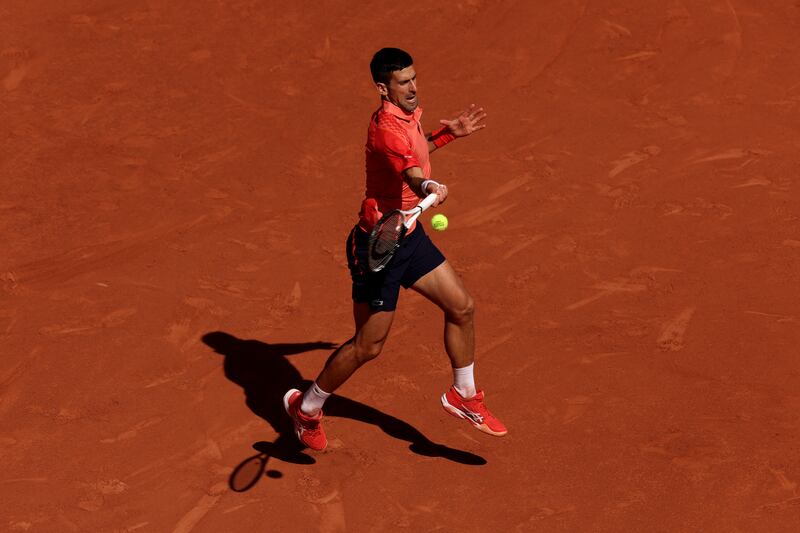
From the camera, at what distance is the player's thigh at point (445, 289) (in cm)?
716

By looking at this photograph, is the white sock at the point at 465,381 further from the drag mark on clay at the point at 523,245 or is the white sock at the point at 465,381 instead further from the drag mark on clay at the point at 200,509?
the drag mark on clay at the point at 523,245

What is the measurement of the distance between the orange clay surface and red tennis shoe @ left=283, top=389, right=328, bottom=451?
14 cm

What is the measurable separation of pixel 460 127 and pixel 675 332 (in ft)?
7.69

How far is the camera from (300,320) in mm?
8961

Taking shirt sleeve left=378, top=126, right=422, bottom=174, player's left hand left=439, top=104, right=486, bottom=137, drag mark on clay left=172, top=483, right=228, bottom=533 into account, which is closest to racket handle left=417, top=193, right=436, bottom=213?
shirt sleeve left=378, top=126, right=422, bottom=174

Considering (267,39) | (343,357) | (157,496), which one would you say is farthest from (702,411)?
(267,39)

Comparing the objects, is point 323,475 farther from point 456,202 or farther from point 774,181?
point 774,181

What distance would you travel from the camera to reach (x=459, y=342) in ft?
24.1

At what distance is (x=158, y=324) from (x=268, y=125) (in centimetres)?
338

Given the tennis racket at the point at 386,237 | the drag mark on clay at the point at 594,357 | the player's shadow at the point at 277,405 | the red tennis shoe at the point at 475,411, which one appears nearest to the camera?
the tennis racket at the point at 386,237

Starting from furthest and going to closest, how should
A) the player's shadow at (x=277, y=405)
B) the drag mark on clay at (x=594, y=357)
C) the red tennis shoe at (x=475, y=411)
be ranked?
the drag mark on clay at (x=594, y=357) < the player's shadow at (x=277, y=405) < the red tennis shoe at (x=475, y=411)

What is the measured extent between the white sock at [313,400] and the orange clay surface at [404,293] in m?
0.36

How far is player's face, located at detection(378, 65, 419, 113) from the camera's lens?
6973 mm

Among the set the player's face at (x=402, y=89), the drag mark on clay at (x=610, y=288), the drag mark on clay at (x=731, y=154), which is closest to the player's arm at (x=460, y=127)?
the player's face at (x=402, y=89)
